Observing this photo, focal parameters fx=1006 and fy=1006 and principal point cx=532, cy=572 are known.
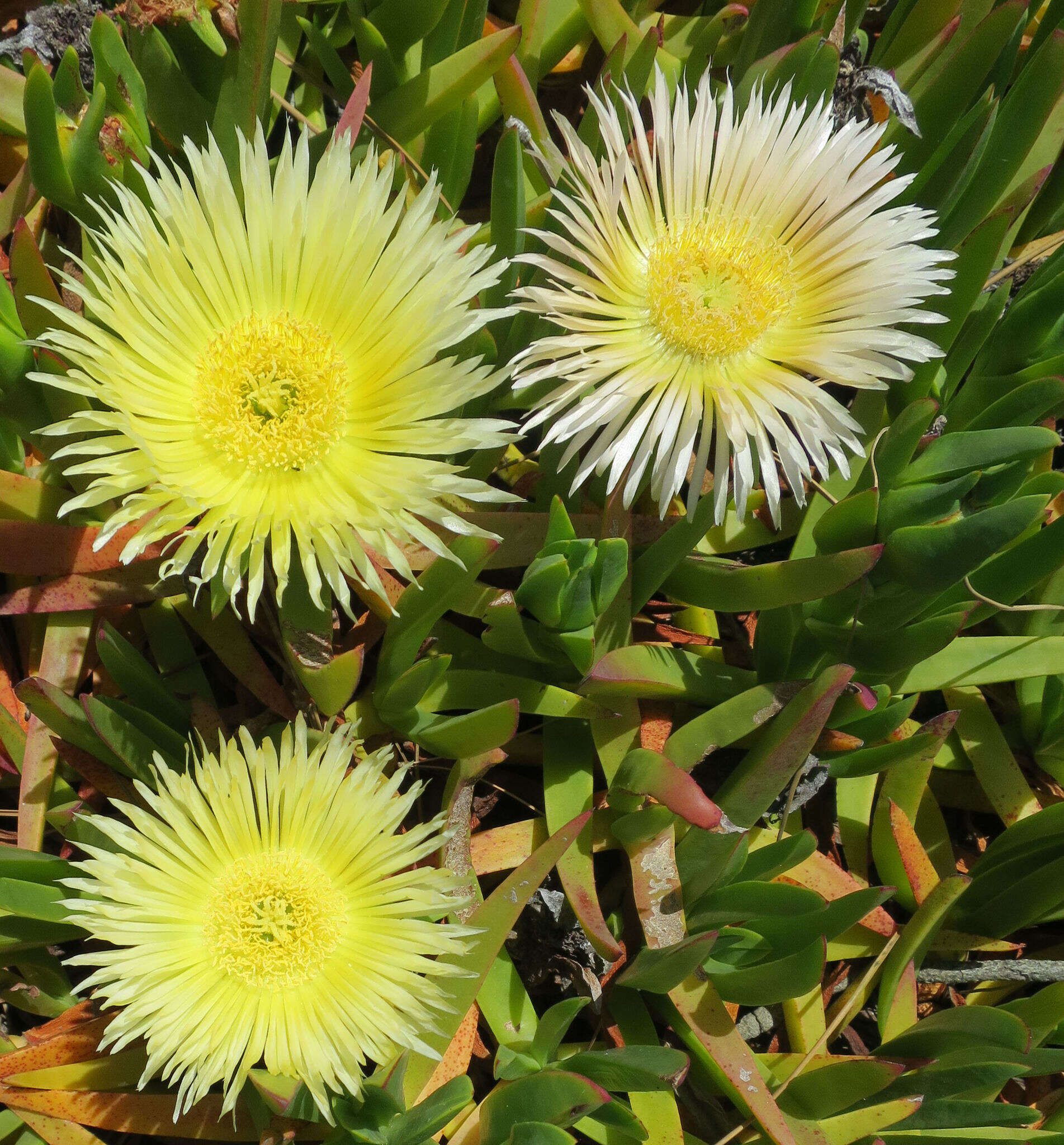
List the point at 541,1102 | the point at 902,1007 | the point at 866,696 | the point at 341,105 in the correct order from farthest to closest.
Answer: the point at 341,105 → the point at 902,1007 → the point at 866,696 → the point at 541,1102

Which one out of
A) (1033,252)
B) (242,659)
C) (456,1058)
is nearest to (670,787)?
(456,1058)

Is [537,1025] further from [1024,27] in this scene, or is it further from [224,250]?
[1024,27]

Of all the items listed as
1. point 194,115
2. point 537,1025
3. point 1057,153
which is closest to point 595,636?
point 537,1025

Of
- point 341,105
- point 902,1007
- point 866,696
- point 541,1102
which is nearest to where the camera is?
point 541,1102

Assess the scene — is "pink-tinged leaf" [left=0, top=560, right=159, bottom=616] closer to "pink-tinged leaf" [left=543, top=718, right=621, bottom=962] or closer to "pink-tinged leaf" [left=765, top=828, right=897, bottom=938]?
"pink-tinged leaf" [left=543, top=718, right=621, bottom=962]

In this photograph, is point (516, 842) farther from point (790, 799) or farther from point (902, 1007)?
point (902, 1007)

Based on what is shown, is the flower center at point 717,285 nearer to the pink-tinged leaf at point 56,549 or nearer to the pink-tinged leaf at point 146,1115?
the pink-tinged leaf at point 56,549
